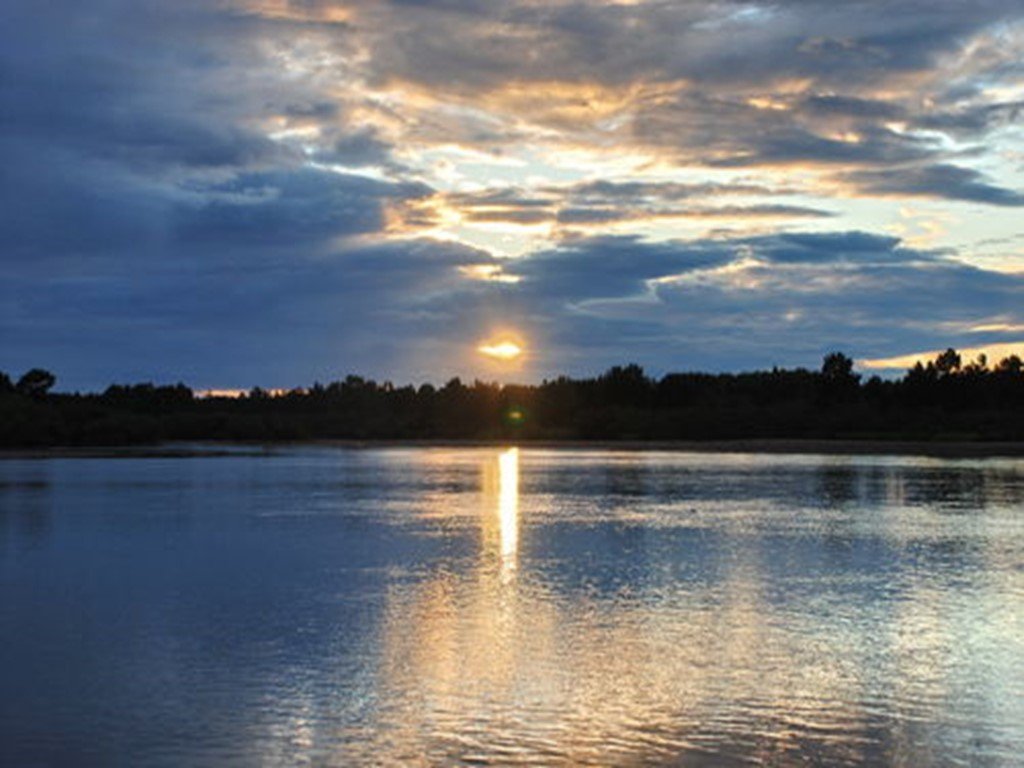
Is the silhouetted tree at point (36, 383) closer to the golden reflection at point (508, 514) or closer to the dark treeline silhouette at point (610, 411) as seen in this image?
the dark treeline silhouette at point (610, 411)

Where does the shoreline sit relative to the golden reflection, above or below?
above

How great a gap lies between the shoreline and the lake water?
2061 inches

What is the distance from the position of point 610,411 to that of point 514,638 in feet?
381

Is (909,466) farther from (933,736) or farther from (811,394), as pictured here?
(811,394)

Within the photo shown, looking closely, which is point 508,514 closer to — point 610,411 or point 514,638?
point 514,638

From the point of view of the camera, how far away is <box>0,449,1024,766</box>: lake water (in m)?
10.2

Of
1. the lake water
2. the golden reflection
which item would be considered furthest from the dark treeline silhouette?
the lake water

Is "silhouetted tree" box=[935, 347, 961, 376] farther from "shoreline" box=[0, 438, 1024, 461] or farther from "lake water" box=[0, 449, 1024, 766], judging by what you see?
"lake water" box=[0, 449, 1024, 766]

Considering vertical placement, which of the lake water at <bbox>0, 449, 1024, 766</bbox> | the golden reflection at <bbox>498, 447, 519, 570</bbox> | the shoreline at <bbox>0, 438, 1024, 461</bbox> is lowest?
the lake water at <bbox>0, 449, 1024, 766</bbox>

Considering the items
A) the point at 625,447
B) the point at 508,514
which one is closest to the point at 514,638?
the point at 508,514

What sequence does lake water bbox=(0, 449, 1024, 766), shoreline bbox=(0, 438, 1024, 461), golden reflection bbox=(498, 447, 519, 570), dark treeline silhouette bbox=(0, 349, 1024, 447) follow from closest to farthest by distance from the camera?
lake water bbox=(0, 449, 1024, 766), golden reflection bbox=(498, 447, 519, 570), shoreline bbox=(0, 438, 1024, 461), dark treeline silhouette bbox=(0, 349, 1024, 447)

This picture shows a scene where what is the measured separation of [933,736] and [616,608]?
7.15 m

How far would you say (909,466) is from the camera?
63.8 meters

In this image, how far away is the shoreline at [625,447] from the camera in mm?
82938
